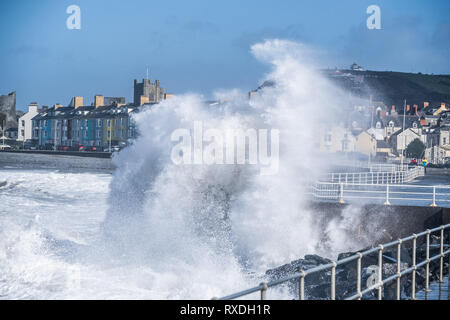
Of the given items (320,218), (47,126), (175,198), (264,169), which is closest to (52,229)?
(175,198)

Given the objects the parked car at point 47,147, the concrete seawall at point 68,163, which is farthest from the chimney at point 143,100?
the parked car at point 47,147

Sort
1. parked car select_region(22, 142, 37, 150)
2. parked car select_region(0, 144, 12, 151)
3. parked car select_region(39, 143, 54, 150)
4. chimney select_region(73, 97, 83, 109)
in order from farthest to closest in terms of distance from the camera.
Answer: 1. parked car select_region(22, 142, 37, 150)
2. parked car select_region(0, 144, 12, 151)
3. parked car select_region(39, 143, 54, 150)
4. chimney select_region(73, 97, 83, 109)

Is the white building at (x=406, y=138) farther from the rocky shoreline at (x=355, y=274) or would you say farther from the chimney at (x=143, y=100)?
the rocky shoreline at (x=355, y=274)

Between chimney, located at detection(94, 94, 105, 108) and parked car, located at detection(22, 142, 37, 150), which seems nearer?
chimney, located at detection(94, 94, 105, 108)

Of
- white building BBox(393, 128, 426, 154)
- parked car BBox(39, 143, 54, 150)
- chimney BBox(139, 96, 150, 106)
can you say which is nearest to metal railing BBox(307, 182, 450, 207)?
chimney BBox(139, 96, 150, 106)

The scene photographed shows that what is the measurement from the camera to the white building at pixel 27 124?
125m

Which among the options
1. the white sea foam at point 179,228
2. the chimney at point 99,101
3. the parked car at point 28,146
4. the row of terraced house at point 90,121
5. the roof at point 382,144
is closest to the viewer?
the white sea foam at point 179,228

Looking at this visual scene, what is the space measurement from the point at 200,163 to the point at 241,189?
2529 millimetres

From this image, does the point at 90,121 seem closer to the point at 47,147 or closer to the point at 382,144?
the point at 47,147

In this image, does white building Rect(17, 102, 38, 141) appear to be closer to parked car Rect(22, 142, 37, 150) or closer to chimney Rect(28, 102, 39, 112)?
chimney Rect(28, 102, 39, 112)

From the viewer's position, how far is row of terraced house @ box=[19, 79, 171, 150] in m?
95.6

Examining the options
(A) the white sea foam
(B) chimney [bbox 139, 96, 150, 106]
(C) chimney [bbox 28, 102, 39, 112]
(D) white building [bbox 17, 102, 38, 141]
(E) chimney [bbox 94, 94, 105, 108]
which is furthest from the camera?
(C) chimney [bbox 28, 102, 39, 112]

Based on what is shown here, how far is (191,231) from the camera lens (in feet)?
58.4
